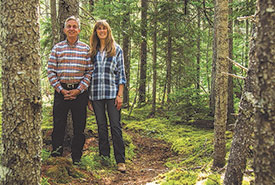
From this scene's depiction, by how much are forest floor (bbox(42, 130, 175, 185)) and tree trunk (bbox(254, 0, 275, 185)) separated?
2810 mm

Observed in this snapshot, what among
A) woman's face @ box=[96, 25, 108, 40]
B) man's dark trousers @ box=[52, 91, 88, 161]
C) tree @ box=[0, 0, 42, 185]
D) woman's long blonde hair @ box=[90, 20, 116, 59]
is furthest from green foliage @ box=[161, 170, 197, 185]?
woman's face @ box=[96, 25, 108, 40]

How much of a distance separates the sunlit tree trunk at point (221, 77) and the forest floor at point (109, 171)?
132cm

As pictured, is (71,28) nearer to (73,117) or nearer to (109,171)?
(73,117)

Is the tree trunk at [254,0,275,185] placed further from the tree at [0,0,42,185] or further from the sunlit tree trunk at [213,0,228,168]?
the sunlit tree trunk at [213,0,228,168]

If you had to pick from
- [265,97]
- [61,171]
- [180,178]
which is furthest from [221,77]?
[61,171]

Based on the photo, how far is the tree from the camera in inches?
100

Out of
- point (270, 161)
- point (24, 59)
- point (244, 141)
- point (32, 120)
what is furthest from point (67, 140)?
point (270, 161)

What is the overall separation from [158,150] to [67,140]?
115 inches

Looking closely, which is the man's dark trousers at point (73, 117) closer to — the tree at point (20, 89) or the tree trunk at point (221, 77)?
the tree at point (20, 89)

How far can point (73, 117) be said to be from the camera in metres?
4.57

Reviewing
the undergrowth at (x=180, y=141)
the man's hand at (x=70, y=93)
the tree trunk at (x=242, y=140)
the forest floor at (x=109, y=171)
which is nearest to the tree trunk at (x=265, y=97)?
the tree trunk at (x=242, y=140)

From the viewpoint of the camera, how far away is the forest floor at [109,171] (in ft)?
12.6

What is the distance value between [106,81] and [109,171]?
169 cm

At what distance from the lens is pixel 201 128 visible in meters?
8.91
